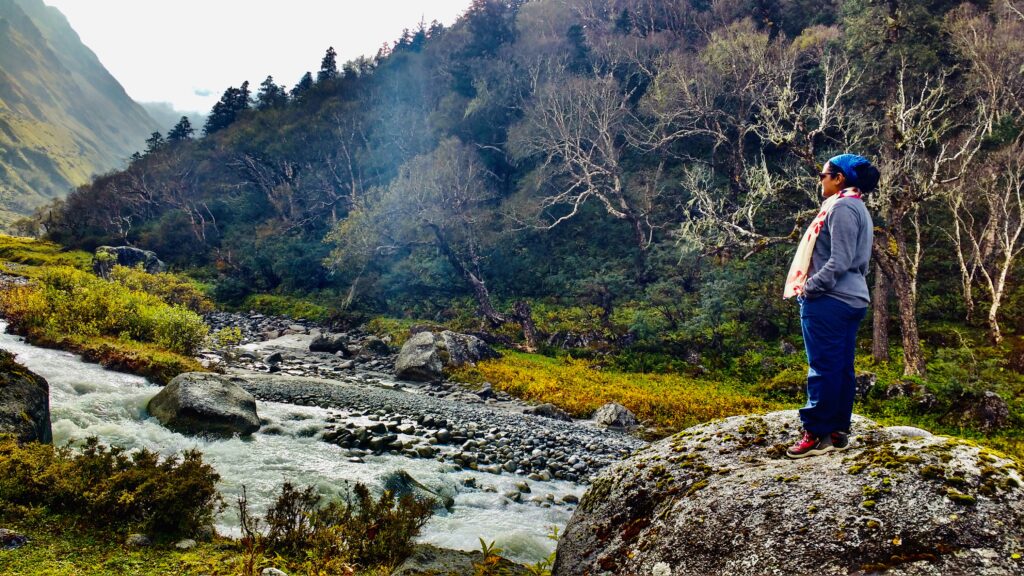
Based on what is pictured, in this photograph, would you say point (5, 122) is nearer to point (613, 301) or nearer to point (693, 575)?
point (613, 301)

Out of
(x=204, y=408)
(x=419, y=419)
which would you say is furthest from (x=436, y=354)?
(x=204, y=408)

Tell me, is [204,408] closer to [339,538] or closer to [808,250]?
[339,538]

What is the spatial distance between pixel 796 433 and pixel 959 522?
1495 millimetres

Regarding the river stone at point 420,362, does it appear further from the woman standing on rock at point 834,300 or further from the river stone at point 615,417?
the woman standing on rock at point 834,300

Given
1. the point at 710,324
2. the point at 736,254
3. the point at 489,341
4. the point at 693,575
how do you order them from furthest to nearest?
the point at 736,254, the point at 489,341, the point at 710,324, the point at 693,575

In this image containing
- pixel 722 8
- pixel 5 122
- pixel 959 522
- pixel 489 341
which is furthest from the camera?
pixel 5 122

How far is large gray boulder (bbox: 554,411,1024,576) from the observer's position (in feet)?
7.03

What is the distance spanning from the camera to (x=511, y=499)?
26.5 feet

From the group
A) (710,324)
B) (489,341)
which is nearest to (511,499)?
(710,324)

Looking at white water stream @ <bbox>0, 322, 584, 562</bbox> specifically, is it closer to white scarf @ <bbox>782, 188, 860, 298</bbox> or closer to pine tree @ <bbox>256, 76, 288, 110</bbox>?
white scarf @ <bbox>782, 188, 860, 298</bbox>

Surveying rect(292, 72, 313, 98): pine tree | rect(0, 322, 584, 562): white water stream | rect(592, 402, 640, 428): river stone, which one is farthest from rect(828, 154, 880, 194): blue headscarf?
rect(292, 72, 313, 98): pine tree

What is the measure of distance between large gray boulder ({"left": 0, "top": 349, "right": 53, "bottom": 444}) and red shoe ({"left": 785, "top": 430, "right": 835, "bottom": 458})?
26.8 feet

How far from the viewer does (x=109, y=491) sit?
4.80m

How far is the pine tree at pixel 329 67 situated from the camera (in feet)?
206
